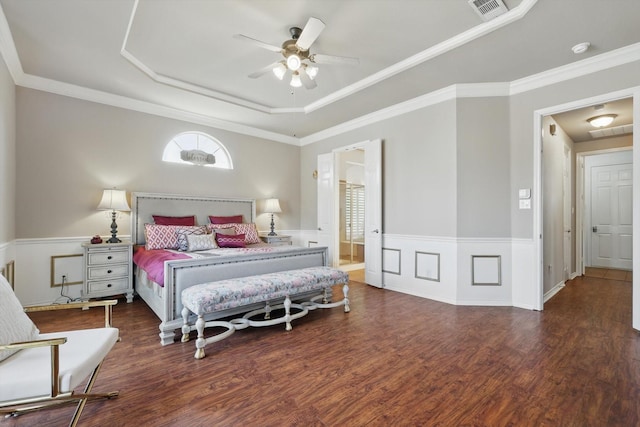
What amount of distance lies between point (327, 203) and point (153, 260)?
3.14m

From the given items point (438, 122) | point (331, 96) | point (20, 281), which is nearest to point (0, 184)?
point (20, 281)

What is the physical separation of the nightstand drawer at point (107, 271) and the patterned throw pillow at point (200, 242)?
2.90 ft

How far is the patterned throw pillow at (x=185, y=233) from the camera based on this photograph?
12.9 ft

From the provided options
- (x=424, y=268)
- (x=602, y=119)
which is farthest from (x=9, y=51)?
(x=602, y=119)

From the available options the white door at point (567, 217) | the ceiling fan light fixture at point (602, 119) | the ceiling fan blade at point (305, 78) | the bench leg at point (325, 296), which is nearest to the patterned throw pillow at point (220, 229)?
the bench leg at point (325, 296)

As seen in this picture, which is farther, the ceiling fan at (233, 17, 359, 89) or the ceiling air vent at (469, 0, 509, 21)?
the ceiling fan at (233, 17, 359, 89)

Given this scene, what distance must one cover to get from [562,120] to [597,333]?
299 cm

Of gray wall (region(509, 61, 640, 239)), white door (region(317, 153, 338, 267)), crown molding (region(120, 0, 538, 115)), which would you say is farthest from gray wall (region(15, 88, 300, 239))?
gray wall (region(509, 61, 640, 239))

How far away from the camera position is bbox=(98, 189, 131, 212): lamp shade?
3828 millimetres

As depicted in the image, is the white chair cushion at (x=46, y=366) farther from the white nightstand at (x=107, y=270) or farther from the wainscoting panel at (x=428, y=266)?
the wainscoting panel at (x=428, y=266)

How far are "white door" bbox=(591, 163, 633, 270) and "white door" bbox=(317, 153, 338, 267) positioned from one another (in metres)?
5.56

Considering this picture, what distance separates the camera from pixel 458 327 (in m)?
3.04

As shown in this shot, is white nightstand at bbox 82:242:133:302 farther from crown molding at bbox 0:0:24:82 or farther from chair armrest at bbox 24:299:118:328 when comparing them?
crown molding at bbox 0:0:24:82

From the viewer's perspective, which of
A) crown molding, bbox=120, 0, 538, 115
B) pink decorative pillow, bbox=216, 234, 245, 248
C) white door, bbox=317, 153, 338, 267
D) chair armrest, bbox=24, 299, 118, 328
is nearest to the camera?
chair armrest, bbox=24, 299, 118, 328
